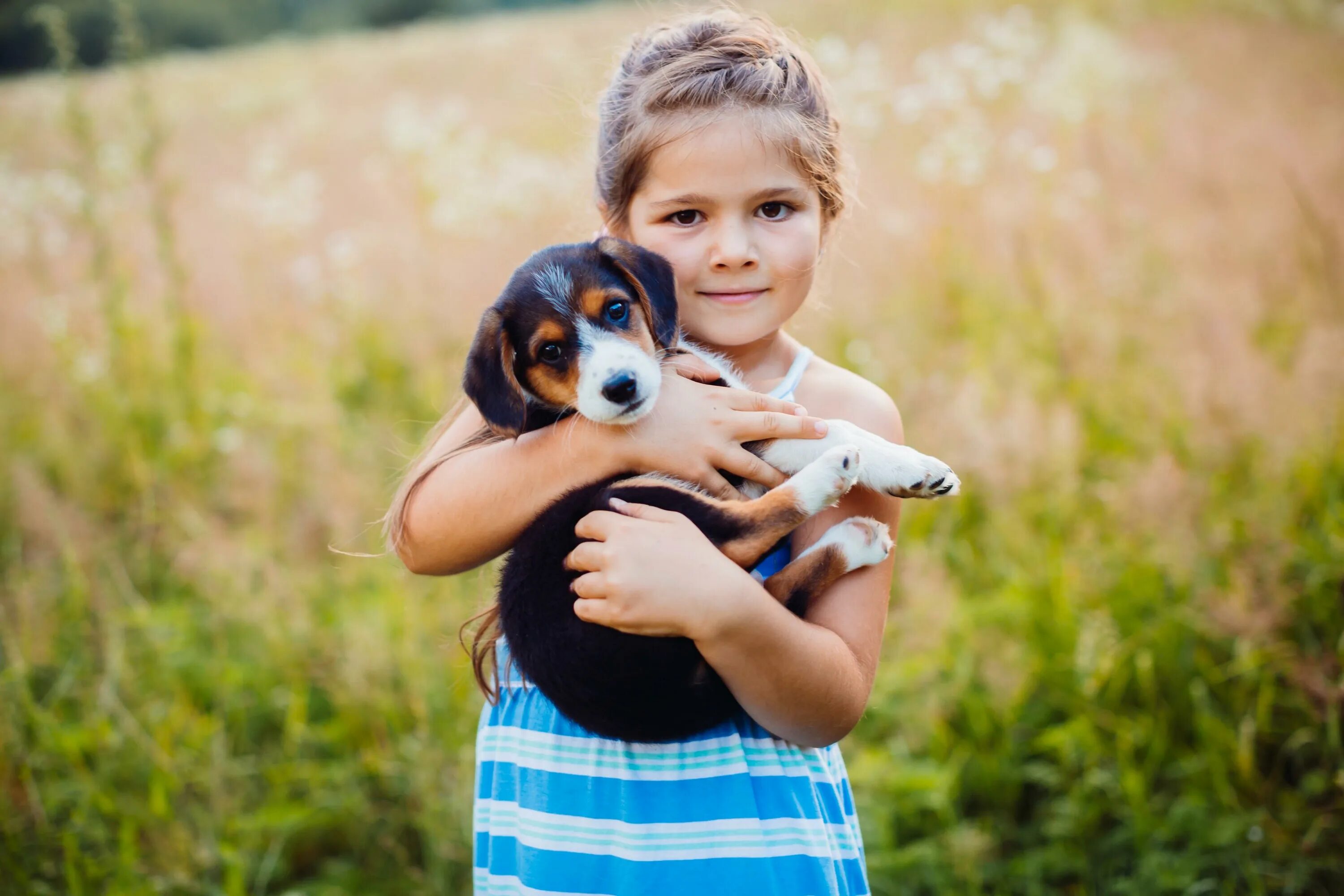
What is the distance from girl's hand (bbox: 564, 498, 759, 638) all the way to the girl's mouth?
1.61ft

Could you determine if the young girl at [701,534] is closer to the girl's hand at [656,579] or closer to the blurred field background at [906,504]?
the girl's hand at [656,579]

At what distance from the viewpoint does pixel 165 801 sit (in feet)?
9.02

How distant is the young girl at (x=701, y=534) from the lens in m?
1.50

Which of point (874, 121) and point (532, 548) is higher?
point (874, 121)

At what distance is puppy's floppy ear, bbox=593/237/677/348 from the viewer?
1808mm

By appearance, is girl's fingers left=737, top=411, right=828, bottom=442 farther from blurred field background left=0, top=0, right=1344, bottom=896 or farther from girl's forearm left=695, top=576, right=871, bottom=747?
blurred field background left=0, top=0, right=1344, bottom=896

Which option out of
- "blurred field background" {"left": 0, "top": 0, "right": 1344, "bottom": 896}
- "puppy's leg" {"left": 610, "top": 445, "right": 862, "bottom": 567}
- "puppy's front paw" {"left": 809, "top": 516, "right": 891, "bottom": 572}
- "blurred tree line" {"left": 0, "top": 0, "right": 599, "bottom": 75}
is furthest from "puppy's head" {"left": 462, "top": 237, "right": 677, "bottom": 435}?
"blurred tree line" {"left": 0, "top": 0, "right": 599, "bottom": 75}

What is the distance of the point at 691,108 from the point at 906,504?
253 centimetres

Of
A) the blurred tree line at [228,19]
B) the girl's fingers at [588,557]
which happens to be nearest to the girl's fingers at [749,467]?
the girl's fingers at [588,557]

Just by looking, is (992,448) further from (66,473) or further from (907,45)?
(907,45)

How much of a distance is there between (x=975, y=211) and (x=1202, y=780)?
12.5ft

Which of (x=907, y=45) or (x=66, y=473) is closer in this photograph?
(x=66, y=473)

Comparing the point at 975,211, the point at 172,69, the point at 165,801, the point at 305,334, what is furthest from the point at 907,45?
the point at 172,69

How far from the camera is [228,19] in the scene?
36.3m
